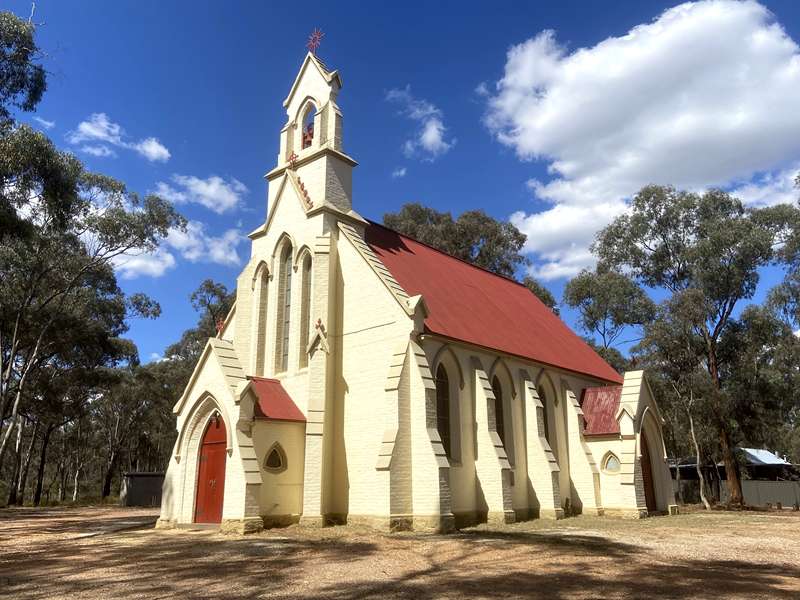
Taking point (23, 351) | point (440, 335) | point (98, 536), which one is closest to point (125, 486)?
point (23, 351)

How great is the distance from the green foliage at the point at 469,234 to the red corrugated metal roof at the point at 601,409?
23164mm

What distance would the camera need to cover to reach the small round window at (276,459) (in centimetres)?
1928

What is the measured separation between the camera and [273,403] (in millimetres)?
20203

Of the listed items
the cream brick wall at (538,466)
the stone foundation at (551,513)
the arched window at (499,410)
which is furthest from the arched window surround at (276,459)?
the stone foundation at (551,513)

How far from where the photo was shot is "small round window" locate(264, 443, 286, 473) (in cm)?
1928

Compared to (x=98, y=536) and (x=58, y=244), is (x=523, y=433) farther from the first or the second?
(x=58, y=244)

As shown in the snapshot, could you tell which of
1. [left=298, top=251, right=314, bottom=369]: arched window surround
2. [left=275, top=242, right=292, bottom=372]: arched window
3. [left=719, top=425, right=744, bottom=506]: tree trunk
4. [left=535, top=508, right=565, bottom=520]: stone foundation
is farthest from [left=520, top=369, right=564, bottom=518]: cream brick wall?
[left=719, top=425, right=744, bottom=506]: tree trunk

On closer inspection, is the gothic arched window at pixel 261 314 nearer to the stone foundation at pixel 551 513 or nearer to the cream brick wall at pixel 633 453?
the stone foundation at pixel 551 513

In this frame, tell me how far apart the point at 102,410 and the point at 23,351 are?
23079mm

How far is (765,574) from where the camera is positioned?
1093 cm

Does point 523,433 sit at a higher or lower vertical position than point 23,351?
lower

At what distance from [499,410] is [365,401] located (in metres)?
6.13

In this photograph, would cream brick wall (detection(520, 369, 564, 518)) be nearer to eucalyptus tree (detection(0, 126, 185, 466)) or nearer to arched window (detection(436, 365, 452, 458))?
arched window (detection(436, 365, 452, 458))

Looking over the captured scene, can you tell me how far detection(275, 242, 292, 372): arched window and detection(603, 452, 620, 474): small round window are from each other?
45.6 feet
